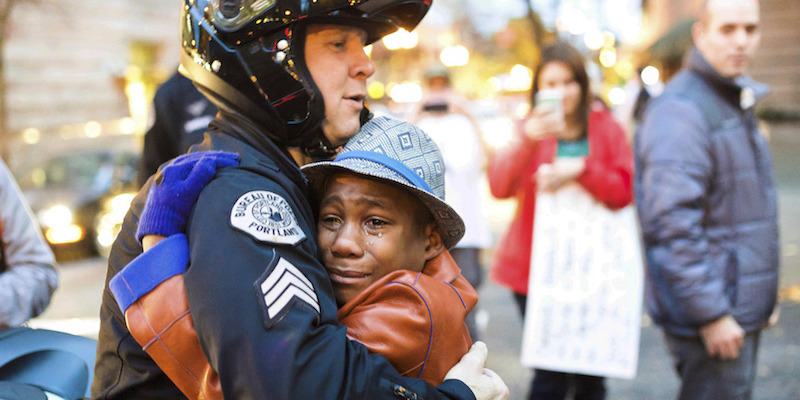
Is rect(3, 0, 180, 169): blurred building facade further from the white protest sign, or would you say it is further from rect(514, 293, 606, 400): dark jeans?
rect(514, 293, 606, 400): dark jeans

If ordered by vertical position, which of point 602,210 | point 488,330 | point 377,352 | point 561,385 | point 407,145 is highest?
point 407,145

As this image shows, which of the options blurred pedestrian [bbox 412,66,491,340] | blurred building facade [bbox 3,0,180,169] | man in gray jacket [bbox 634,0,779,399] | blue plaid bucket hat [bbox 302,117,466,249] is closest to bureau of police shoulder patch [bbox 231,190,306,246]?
blue plaid bucket hat [bbox 302,117,466,249]

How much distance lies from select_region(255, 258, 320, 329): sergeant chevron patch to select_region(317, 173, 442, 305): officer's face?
0.34 meters

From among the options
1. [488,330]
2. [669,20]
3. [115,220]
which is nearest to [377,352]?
[488,330]

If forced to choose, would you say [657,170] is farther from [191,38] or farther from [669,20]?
[669,20]

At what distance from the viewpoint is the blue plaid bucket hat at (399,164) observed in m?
1.80

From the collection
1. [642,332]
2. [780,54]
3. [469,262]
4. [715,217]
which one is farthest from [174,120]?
[780,54]

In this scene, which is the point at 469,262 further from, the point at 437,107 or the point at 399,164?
the point at 399,164

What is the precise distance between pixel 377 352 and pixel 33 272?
1781mm

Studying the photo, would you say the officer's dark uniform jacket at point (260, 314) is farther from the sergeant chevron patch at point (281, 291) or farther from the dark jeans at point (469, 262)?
the dark jeans at point (469, 262)

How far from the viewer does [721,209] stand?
3350 mm

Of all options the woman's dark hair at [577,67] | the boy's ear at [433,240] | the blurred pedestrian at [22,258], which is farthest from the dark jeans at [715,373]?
the blurred pedestrian at [22,258]

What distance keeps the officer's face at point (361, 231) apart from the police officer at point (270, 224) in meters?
0.12

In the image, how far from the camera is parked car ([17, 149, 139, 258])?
1036 centimetres
